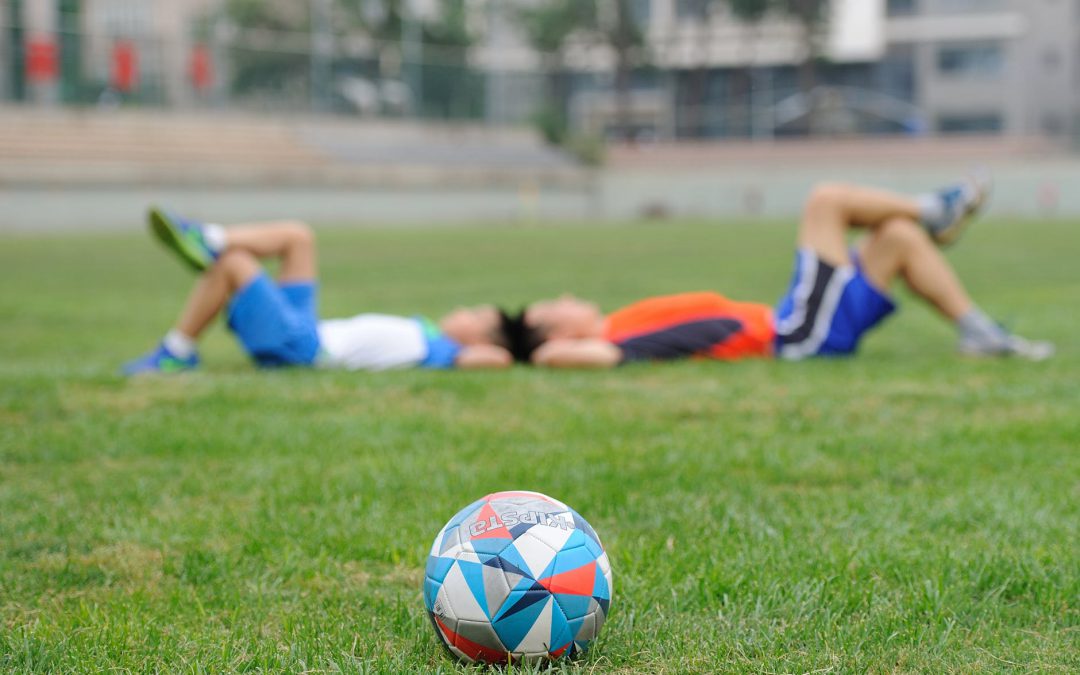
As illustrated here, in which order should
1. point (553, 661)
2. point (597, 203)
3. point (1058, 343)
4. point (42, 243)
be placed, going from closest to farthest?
1. point (553, 661)
2. point (1058, 343)
3. point (42, 243)
4. point (597, 203)

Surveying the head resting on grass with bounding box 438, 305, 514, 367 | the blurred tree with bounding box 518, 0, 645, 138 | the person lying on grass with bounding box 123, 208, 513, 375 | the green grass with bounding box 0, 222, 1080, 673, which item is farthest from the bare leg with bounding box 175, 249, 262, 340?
the blurred tree with bounding box 518, 0, 645, 138

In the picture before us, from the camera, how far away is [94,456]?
449 centimetres

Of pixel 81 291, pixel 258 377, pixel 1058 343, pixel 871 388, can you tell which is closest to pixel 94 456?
pixel 258 377

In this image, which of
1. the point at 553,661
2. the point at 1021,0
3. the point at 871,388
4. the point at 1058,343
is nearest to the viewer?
the point at 553,661

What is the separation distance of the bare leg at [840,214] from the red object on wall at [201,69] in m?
33.4

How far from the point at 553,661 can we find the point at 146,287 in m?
12.9

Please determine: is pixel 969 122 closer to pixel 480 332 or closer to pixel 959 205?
pixel 959 205

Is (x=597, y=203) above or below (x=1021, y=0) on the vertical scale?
below

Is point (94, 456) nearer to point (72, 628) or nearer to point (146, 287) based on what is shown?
point (72, 628)

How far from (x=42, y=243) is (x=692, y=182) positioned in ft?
90.9

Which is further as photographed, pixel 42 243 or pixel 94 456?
pixel 42 243

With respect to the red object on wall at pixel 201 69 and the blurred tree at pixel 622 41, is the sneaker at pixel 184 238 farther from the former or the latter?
the blurred tree at pixel 622 41

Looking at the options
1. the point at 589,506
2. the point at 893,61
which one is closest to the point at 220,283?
the point at 589,506

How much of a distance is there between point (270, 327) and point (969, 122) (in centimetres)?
5889
